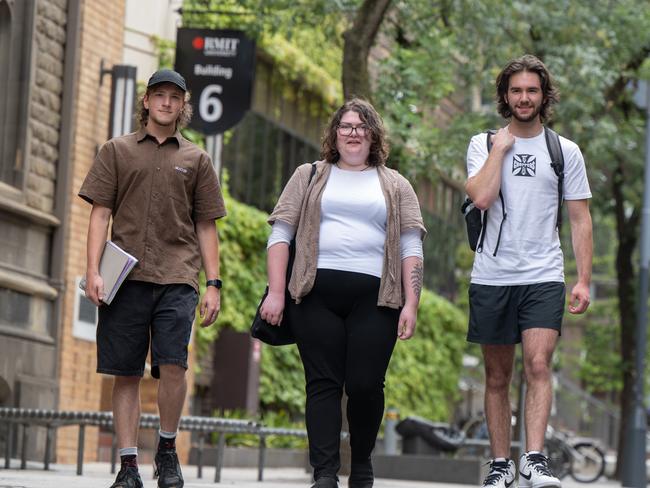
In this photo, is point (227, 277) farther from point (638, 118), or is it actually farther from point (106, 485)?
point (106, 485)

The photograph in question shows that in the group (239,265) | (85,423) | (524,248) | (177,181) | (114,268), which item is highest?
(239,265)

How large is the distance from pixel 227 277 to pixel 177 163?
49.5 ft

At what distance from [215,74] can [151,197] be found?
11498mm

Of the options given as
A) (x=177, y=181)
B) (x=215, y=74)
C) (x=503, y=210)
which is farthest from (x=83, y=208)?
(x=503, y=210)

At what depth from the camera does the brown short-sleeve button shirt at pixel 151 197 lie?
8406mm

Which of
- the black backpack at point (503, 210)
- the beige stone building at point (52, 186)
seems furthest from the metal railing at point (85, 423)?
the black backpack at point (503, 210)

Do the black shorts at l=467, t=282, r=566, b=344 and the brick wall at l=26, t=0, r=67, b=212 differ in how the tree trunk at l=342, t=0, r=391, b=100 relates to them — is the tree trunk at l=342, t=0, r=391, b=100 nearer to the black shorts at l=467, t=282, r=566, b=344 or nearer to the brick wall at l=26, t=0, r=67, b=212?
the brick wall at l=26, t=0, r=67, b=212

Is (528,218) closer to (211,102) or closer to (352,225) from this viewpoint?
(352,225)

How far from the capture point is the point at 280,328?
8320mm

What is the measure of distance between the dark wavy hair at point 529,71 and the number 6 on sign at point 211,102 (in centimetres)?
1135

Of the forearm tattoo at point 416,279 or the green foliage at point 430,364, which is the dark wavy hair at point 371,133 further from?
the green foliage at point 430,364

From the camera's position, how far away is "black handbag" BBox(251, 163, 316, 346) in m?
8.26

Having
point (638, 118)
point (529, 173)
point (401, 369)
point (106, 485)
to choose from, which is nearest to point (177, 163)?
point (529, 173)

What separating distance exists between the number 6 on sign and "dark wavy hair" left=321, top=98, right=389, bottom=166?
37.8 ft
